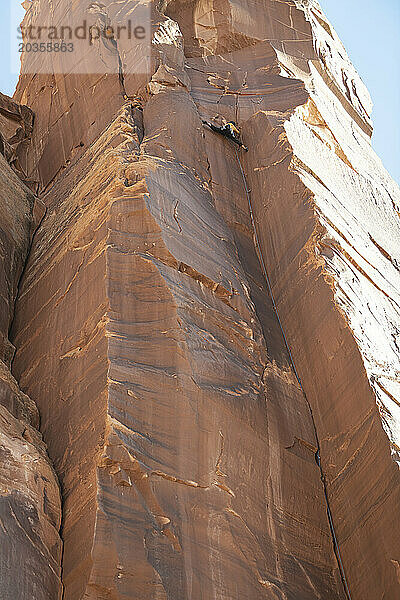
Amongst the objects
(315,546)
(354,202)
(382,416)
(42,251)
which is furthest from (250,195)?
(315,546)

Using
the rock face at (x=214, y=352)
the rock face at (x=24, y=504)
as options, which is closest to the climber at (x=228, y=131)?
the rock face at (x=214, y=352)

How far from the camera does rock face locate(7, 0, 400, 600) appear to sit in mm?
5043

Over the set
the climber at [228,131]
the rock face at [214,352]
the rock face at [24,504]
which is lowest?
the rock face at [24,504]

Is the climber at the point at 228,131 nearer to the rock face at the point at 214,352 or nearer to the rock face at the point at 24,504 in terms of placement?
the rock face at the point at 214,352

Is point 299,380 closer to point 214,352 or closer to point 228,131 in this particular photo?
point 214,352

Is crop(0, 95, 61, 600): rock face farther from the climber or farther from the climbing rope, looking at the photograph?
the climber

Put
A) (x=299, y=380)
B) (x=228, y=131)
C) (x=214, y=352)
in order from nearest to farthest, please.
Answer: (x=214, y=352)
(x=299, y=380)
(x=228, y=131)

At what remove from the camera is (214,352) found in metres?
5.98

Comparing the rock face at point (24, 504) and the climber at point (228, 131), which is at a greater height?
the climber at point (228, 131)

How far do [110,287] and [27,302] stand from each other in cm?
149

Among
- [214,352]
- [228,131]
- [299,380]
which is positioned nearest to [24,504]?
[214,352]

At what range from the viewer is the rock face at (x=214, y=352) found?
5.04m

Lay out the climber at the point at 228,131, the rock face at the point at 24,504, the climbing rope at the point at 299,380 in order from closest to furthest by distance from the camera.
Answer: the rock face at the point at 24,504 < the climbing rope at the point at 299,380 < the climber at the point at 228,131

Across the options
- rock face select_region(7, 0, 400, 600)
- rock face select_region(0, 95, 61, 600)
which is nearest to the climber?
rock face select_region(7, 0, 400, 600)
